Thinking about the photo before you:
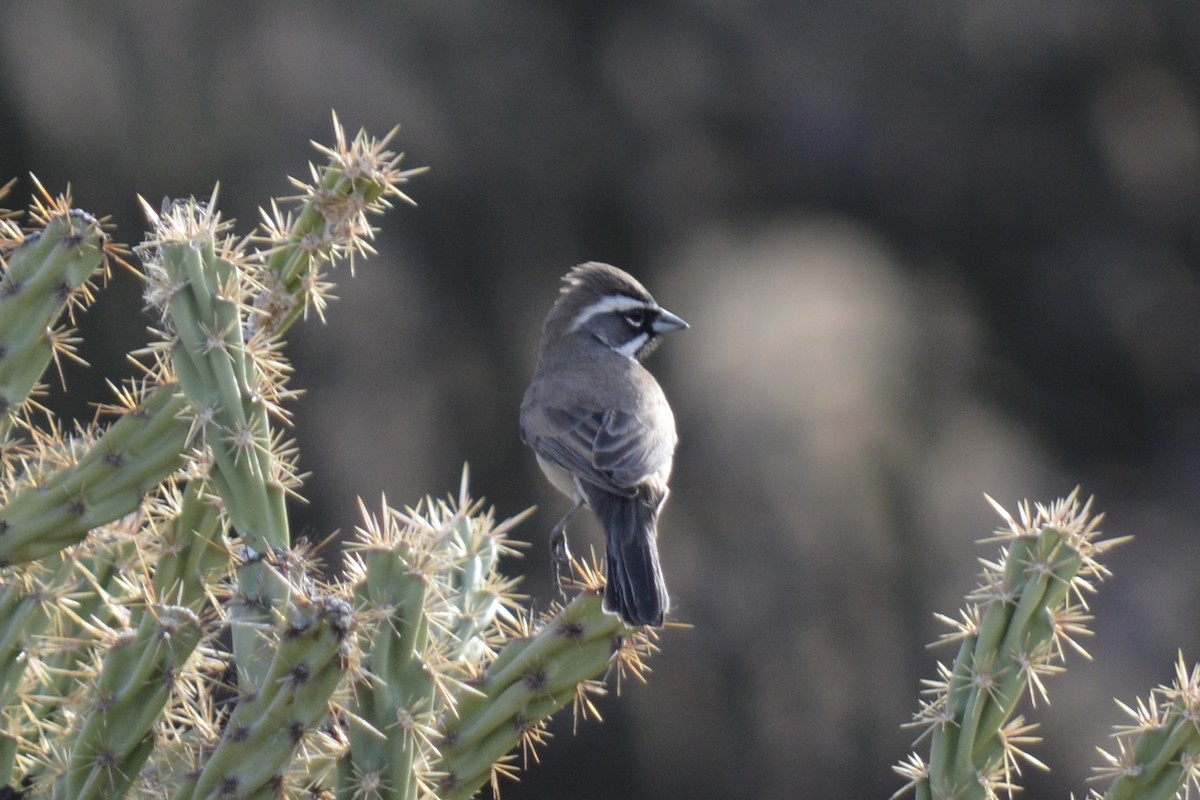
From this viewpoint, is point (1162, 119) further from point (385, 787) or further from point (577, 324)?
point (385, 787)

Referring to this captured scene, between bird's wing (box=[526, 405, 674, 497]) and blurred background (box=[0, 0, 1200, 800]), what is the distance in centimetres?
748

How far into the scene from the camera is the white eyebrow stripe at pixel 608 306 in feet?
20.1

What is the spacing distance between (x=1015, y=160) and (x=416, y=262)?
6.97 metres

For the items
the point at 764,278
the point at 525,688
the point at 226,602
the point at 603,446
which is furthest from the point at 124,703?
the point at 764,278

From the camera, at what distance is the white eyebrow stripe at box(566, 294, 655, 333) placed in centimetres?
612

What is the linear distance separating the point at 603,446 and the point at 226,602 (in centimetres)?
162

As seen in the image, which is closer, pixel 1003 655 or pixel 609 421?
pixel 1003 655

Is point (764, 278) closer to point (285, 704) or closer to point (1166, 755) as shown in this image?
point (1166, 755)

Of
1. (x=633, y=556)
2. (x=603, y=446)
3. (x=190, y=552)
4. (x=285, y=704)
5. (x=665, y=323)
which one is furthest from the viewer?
(x=665, y=323)

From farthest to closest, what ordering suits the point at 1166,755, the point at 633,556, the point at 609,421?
the point at 609,421, the point at 633,556, the point at 1166,755

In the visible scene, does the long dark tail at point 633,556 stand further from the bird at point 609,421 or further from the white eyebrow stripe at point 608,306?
the white eyebrow stripe at point 608,306

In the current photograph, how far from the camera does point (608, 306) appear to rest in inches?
242

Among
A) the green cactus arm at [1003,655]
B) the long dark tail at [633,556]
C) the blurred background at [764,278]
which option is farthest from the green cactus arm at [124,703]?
the blurred background at [764,278]

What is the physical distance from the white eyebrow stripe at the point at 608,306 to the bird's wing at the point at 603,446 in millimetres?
632
